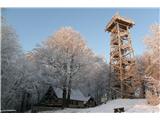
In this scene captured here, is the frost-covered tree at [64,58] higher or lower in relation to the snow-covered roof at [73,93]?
higher

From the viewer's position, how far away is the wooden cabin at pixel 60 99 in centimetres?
602

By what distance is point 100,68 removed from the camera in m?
6.18

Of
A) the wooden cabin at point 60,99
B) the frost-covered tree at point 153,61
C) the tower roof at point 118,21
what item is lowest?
the wooden cabin at point 60,99

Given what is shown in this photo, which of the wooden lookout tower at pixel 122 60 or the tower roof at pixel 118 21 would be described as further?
the wooden lookout tower at pixel 122 60

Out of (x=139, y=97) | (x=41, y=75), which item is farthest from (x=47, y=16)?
(x=139, y=97)

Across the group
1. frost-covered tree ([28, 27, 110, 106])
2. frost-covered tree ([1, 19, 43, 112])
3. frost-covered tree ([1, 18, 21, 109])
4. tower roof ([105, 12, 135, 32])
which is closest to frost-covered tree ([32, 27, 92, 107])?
frost-covered tree ([28, 27, 110, 106])

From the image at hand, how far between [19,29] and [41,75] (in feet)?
2.70

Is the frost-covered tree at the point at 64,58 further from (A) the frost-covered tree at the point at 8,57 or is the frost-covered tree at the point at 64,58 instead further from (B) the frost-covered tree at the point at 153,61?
(B) the frost-covered tree at the point at 153,61

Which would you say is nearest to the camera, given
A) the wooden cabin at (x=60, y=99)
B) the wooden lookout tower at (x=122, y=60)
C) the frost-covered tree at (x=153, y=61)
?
the frost-covered tree at (x=153, y=61)

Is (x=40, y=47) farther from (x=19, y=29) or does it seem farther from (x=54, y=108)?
(x=54, y=108)

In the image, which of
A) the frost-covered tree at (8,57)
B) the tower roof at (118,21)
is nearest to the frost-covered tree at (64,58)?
the frost-covered tree at (8,57)

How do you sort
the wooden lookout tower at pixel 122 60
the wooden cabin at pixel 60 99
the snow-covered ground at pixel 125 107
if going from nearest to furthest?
the snow-covered ground at pixel 125 107, the wooden cabin at pixel 60 99, the wooden lookout tower at pixel 122 60

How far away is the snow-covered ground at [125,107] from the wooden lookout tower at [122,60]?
20 cm
